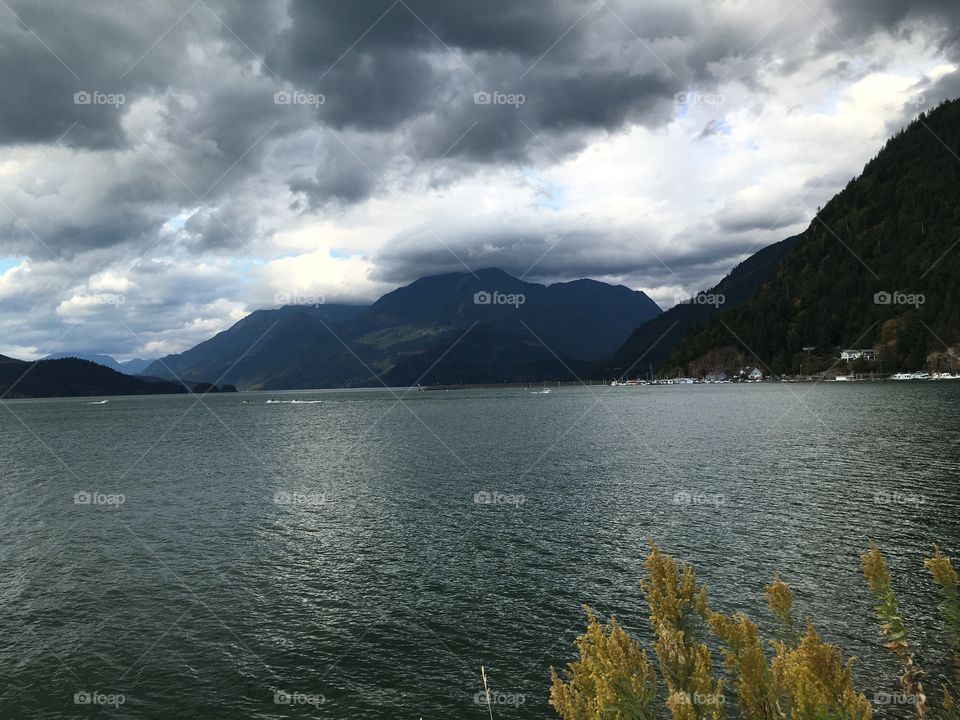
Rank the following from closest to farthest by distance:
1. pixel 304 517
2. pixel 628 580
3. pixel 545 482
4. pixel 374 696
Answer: pixel 374 696, pixel 628 580, pixel 304 517, pixel 545 482

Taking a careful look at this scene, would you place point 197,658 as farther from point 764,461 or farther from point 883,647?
point 764,461

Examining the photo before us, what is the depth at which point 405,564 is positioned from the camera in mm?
35562

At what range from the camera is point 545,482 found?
61.7 meters

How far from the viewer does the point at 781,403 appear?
17225cm

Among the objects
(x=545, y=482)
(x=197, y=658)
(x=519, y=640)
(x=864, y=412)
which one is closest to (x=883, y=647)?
(x=519, y=640)

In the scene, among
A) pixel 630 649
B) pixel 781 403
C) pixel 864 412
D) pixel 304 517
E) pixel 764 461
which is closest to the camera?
pixel 630 649

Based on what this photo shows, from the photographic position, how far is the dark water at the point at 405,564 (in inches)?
886

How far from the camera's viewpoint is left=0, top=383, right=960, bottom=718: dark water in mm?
22516

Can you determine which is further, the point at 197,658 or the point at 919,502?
the point at 919,502

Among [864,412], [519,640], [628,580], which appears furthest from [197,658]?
[864,412]

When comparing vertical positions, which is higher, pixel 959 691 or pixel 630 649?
pixel 630 649

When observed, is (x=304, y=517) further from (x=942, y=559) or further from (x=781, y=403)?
(x=781, y=403)

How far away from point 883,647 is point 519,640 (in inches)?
575

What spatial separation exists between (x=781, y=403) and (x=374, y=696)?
587 ft
